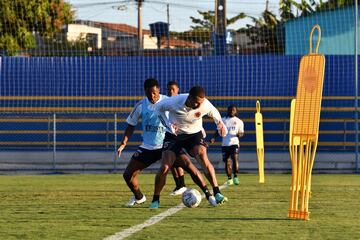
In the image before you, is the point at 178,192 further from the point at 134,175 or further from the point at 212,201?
the point at 212,201

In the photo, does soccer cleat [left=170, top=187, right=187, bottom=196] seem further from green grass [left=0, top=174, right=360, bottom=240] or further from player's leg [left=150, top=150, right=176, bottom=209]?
player's leg [left=150, top=150, right=176, bottom=209]

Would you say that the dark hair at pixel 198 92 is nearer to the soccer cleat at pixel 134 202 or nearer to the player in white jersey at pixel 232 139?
the soccer cleat at pixel 134 202

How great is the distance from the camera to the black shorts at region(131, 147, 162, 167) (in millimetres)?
15251

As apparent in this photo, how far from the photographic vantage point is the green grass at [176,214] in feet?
35.2

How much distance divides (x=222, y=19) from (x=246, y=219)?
18.2 m

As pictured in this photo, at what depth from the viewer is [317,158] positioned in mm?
30391

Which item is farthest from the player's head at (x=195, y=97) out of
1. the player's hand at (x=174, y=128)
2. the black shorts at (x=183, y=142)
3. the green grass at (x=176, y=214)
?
the green grass at (x=176, y=214)

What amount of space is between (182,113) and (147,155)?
46.0 inches

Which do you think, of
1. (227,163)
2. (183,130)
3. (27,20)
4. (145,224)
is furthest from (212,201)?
(27,20)

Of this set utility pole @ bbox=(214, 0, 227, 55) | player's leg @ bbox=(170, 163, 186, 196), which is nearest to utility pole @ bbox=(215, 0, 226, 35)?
utility pole @ bbox=(214, 0, 227, 55)

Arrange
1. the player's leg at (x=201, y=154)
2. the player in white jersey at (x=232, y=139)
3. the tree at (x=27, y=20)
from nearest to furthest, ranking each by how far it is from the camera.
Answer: the player's leg at (x=201, y=154) → the player in white jersey at (x=232, y=139) → the tree at (x=27, y=20)

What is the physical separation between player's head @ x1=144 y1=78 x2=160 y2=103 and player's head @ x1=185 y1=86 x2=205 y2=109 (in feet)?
3.31

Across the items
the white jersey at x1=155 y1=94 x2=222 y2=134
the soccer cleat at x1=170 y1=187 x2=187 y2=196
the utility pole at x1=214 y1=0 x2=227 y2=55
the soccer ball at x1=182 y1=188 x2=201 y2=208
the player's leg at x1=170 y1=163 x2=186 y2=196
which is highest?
the utility pole at x1=214 y1=0 x2=227 y2=55

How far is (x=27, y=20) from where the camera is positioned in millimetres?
42250
